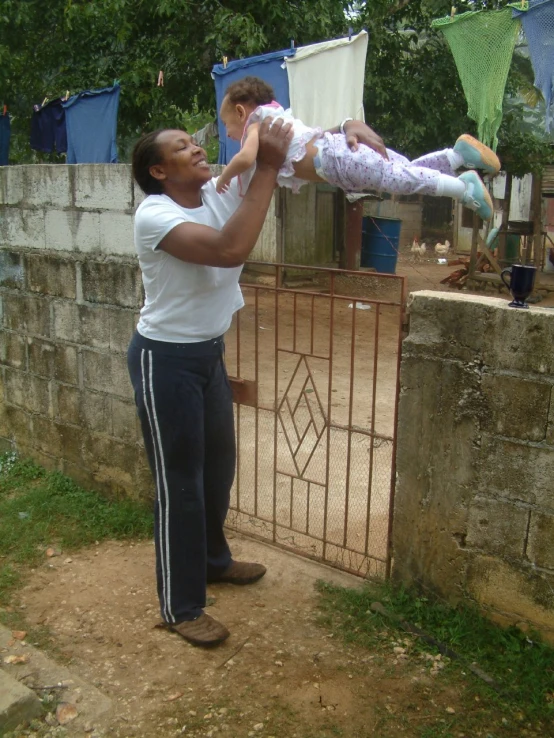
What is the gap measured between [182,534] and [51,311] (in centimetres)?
209

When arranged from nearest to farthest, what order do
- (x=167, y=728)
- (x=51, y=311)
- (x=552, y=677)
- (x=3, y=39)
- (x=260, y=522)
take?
(x=167, y=728) → (x=552, y=677) → (x=260, y=522) → (x=51, y=311) → (x=3, y=39)

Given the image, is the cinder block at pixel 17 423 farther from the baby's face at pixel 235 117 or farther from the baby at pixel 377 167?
the baby at pixel 377 167

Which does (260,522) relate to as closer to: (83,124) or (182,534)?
(182,534)

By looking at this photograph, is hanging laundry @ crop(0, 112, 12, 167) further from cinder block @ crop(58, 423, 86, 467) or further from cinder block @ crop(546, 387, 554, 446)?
cinder block @ crop(546, 387, 554, 446)

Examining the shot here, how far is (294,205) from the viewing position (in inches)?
540

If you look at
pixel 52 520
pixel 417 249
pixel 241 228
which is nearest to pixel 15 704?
pixel 52 520

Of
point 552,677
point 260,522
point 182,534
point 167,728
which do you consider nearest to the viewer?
point 167,728

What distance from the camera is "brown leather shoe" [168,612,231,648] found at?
292 cm

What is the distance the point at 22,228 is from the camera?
15.0 ft

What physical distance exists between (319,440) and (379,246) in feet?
36.7

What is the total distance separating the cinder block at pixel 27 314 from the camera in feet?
14.8

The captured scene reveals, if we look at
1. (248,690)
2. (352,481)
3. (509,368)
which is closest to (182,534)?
(248,690)

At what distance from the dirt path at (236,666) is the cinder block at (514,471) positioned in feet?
2.44

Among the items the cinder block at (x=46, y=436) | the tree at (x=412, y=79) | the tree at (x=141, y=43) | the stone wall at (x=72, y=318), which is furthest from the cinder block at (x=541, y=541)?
the tree at (x=412, y=79)
